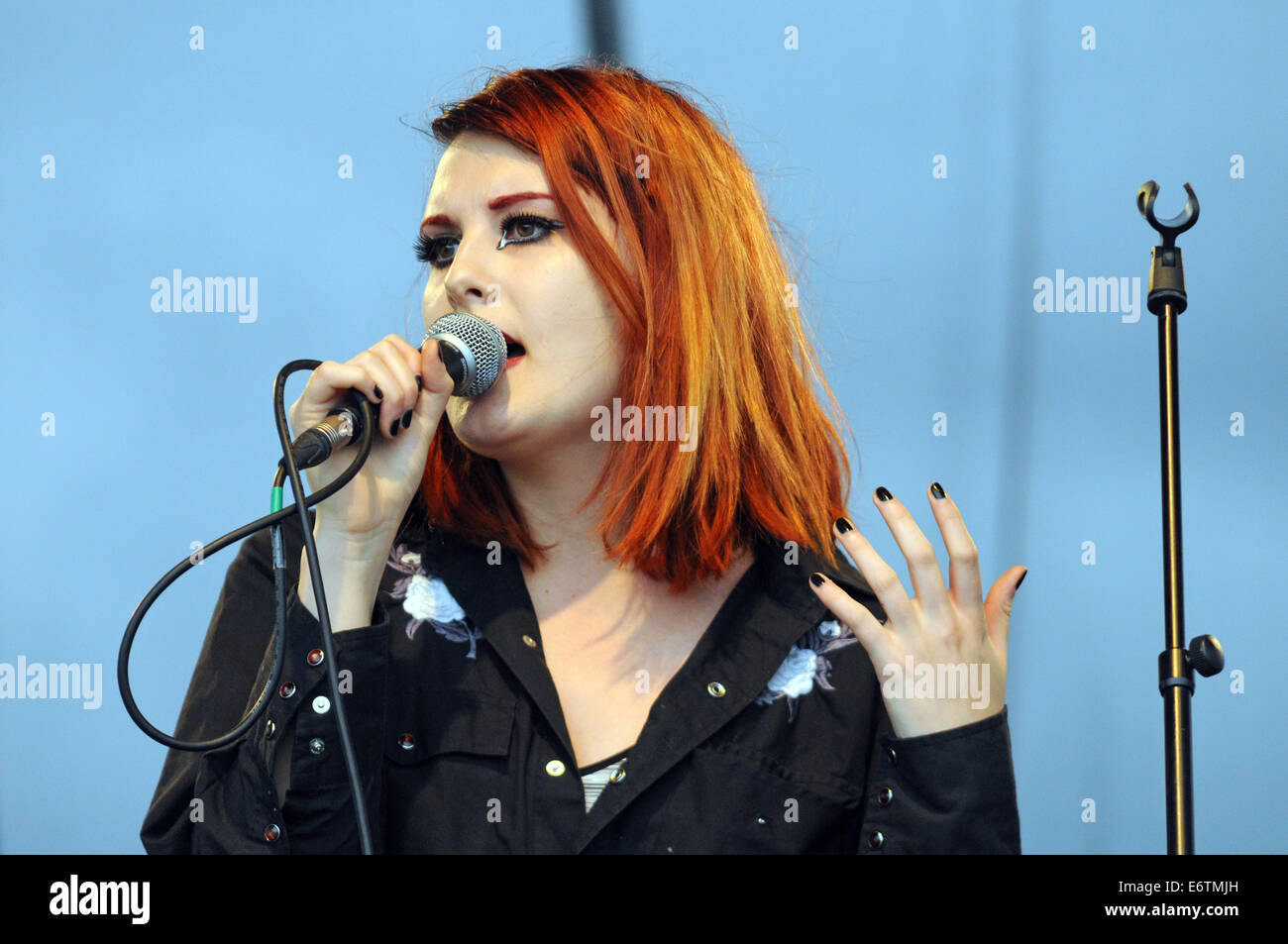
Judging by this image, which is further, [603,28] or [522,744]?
[603,28]

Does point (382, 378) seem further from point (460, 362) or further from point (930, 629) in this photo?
point (930, 629)

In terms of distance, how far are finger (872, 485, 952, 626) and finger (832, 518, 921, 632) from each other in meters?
0.01

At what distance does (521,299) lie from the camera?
1216mm

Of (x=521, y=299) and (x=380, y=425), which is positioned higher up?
(x=521, y=299)

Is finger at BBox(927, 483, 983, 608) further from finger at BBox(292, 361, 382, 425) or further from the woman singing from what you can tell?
finger at BBox(292, 361, 382, 425)

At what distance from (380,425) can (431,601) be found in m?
0.29

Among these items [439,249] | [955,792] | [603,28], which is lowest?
[955,792]

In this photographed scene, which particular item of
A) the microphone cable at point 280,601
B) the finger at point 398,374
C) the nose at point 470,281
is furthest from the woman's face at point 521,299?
the microphone cable at point 280,601

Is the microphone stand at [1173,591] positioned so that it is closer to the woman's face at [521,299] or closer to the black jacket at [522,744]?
the black jacket at [522,744]

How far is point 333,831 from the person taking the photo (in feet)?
3.60

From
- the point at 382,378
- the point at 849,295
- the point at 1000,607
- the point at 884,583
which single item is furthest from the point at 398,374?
the point at 849,295

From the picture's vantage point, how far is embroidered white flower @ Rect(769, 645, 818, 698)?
129 cm

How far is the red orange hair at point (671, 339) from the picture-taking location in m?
1.29
